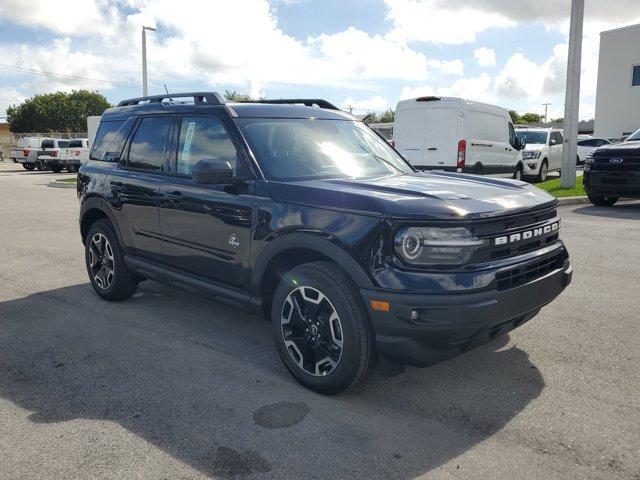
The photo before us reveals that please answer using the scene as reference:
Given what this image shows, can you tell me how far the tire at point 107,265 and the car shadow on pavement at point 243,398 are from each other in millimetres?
525

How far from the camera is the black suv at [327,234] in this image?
3.17 meters

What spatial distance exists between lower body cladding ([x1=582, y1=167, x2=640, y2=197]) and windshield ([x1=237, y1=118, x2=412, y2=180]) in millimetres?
8137

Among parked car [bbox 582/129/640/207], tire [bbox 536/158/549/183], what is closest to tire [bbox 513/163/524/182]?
tire [bbox 536/158/549/183]

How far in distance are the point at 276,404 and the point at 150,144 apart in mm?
2696

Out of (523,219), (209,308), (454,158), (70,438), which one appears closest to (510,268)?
(523,219)

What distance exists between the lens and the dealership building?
3722 cm

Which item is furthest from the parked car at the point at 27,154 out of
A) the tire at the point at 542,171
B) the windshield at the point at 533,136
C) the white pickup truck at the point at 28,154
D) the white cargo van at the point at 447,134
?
the tire at the point at 542,171

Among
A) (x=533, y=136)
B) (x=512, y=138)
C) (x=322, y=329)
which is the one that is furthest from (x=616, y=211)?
(x=322, y=329)

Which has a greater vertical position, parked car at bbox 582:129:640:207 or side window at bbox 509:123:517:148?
side window at bbox 509:123:517:148

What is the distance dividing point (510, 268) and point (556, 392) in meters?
0.92

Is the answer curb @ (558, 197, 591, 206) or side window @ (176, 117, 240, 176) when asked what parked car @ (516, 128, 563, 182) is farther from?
side window @ (176, 117, 240, 176)

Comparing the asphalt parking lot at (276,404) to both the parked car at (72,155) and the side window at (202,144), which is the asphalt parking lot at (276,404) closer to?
the side window at (202,144)

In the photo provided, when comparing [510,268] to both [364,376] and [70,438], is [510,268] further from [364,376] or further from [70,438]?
[70,438]

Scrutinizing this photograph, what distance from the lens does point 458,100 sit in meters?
14.1
